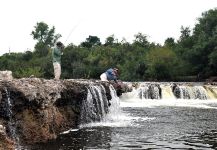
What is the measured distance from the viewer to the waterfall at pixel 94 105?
71.1 ft

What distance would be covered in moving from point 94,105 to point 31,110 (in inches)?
245

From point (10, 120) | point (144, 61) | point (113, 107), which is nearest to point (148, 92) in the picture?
point (113, 107)

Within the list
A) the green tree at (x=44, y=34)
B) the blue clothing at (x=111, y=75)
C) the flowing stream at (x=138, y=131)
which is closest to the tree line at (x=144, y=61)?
the green tree at (x=44, y=34)

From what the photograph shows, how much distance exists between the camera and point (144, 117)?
24641mm

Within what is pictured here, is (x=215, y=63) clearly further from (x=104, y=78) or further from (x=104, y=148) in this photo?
(x=104, y=148)

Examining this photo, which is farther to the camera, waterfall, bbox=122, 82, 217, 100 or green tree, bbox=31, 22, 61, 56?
green tree, bbox=31, 22, 61, 56

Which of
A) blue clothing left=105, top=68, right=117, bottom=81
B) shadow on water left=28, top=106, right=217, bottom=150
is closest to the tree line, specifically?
blue clothing left=105, top=68, right=117, bottom=81

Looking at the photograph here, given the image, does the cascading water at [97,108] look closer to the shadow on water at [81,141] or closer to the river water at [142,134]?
the river water at [142,134]

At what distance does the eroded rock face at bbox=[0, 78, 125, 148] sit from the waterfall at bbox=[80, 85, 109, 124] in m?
2.43

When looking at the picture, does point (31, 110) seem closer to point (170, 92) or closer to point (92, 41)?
point (170, 92)

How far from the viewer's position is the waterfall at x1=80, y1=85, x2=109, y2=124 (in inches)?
853

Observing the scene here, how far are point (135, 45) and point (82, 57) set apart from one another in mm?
13004

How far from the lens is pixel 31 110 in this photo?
54.2ft

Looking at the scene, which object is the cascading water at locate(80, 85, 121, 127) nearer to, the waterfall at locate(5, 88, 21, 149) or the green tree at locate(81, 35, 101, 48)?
the waterfall at locate(5, 88, 21, 149)
